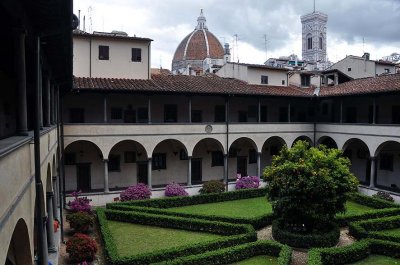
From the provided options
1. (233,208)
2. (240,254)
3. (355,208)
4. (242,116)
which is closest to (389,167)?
(355,208)

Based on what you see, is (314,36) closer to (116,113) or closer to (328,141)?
(328,141)

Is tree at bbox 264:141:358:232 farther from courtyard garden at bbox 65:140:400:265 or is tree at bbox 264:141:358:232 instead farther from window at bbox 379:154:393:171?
window at bbox 379:154:393:171

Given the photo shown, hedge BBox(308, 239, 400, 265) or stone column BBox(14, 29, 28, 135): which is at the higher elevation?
stone column BBox(14, 29, 28, 135)

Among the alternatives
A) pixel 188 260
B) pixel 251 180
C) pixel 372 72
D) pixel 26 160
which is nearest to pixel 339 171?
pixel 188 260

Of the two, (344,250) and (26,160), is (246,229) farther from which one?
(26,160)

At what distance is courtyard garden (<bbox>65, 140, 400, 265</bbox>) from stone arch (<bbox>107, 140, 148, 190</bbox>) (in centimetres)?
668

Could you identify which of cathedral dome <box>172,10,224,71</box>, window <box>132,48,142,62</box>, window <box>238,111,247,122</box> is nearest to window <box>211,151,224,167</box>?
window <box>238,111,247,122</box>

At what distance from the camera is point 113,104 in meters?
27.0

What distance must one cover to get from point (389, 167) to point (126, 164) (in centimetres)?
2018

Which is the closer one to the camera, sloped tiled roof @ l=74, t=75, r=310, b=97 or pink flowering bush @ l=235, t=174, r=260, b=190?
sloped tiled roof @ l=74, t=75, r=310, b=97

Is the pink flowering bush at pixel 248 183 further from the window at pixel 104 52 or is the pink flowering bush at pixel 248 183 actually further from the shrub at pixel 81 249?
the shrub at pixel 81 249

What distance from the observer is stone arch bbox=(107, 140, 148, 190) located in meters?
27.7

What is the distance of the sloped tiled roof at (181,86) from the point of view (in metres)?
24.9

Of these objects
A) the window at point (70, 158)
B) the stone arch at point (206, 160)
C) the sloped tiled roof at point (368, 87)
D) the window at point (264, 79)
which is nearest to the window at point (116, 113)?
the window at point (70, 158)
